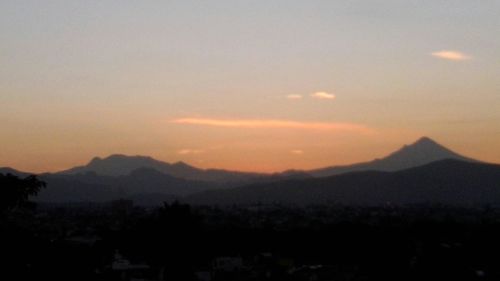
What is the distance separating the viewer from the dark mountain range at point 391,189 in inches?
6186

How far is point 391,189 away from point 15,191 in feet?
525

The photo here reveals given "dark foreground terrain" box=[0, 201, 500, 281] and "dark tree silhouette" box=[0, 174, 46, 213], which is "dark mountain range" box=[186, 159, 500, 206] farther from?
"dark tree silhouette" box=[0, 174, 46, 213]

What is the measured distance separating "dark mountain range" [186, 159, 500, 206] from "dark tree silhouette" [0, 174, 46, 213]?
140889 mm

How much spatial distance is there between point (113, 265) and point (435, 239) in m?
15.0

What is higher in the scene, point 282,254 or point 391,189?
point 391,189

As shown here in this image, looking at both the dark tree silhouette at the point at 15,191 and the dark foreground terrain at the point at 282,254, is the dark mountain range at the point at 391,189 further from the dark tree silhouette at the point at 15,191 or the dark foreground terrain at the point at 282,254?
the dark tree silhouette at the point at 15,191

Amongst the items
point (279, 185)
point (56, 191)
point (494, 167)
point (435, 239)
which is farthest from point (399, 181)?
point (435, 239)

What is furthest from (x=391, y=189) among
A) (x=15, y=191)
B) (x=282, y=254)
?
(x=15, y=191)

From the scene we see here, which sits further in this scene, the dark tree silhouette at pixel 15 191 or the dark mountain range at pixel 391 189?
the dark mountain range at pixel 391 189

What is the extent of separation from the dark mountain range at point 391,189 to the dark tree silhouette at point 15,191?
140889 millimetres

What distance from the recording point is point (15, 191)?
34.8 ft

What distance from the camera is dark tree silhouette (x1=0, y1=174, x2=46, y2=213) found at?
1056 centimetres

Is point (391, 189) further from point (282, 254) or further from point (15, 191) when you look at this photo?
point (15, 191)

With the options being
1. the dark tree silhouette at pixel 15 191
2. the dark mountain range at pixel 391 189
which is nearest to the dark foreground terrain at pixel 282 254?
the dark tree silhouette at pixel 15 191
